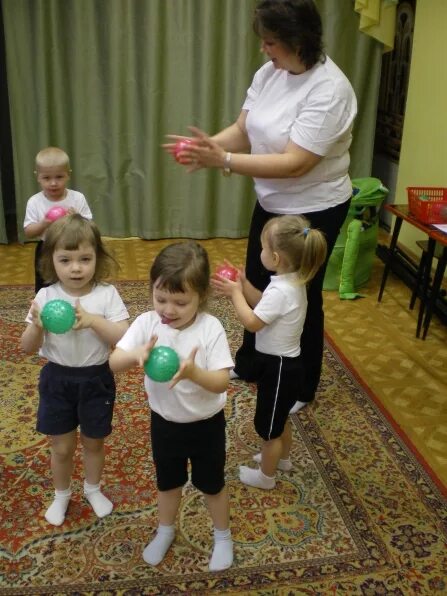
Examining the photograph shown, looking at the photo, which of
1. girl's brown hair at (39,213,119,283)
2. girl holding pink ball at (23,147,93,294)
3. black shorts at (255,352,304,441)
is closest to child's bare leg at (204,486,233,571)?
Result: black shorts at (255,352,304,441)

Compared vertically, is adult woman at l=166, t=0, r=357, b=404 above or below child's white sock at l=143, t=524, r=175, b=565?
above

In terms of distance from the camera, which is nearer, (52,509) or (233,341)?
(52,509)

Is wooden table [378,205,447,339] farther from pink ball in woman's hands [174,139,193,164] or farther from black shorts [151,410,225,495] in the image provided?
black shorts [151,410,225,495]

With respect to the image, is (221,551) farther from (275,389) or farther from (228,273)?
(228,273)

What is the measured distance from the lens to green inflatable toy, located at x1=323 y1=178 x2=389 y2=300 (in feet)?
13.3

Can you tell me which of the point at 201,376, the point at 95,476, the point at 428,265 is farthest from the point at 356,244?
the point at 201,376

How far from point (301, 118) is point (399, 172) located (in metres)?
2.85

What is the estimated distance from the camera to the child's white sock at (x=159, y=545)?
6.33 feet

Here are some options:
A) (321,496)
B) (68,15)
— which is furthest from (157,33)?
(321,496)

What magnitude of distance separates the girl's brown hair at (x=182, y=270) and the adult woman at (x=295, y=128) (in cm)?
62

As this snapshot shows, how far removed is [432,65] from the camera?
4305 millimetres

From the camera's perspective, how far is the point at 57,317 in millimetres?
1692

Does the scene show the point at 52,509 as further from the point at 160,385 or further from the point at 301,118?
the point at 301,118

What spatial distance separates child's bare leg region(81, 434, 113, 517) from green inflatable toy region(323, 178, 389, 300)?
2.34 m
